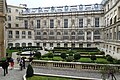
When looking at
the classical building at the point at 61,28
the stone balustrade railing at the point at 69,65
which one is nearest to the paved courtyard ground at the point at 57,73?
the stone balustrade railing at the point at 69,65

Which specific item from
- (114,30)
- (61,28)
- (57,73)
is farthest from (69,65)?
(61,28)

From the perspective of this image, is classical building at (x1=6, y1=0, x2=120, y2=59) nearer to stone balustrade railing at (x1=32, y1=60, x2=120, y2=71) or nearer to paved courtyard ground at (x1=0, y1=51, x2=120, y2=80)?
stone balustrade railing at (x1=32, y1=60, x2=120, y2=71)

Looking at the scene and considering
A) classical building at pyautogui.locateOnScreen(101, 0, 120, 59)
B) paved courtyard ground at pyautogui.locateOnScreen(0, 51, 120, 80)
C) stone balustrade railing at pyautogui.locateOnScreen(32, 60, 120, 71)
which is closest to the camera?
paved courtyard ground at pyautogui.locateOnScreen(0, 51, 120, 80)

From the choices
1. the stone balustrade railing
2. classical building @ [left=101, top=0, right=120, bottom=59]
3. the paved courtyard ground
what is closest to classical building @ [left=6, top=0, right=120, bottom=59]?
classical building @ [left=101, top=0, right=120, bottom=59]

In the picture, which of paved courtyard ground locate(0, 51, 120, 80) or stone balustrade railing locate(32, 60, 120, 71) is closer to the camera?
paved courtyard ground locate(0, 51, 120, 80)

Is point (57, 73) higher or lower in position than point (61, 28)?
lower

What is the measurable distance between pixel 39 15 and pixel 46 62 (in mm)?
46054

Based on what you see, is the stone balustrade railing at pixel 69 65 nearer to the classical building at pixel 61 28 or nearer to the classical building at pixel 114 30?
the classical building at pixel 114 30

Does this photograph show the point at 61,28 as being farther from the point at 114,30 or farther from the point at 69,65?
the point at 69,65

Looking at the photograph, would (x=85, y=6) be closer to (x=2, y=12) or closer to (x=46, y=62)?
(x=2, y=12)

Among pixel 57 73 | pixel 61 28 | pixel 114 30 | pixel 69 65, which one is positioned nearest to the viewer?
pixel 57 73

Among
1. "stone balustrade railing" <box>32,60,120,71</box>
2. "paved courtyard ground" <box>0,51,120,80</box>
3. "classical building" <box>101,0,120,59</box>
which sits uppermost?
"classical building" <box>101,0,120,59</box>

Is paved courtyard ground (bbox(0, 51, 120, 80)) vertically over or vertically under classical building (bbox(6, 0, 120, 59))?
under

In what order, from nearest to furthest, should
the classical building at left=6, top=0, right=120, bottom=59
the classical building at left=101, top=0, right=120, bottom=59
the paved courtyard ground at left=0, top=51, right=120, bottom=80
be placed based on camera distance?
the paved courtyard ground at left=0, top=51, right=120, bottom=80
the classical building at left=101, top=0, right=120, bottom=59
the classical building at left=6, top=0, right=120, bottom=59
